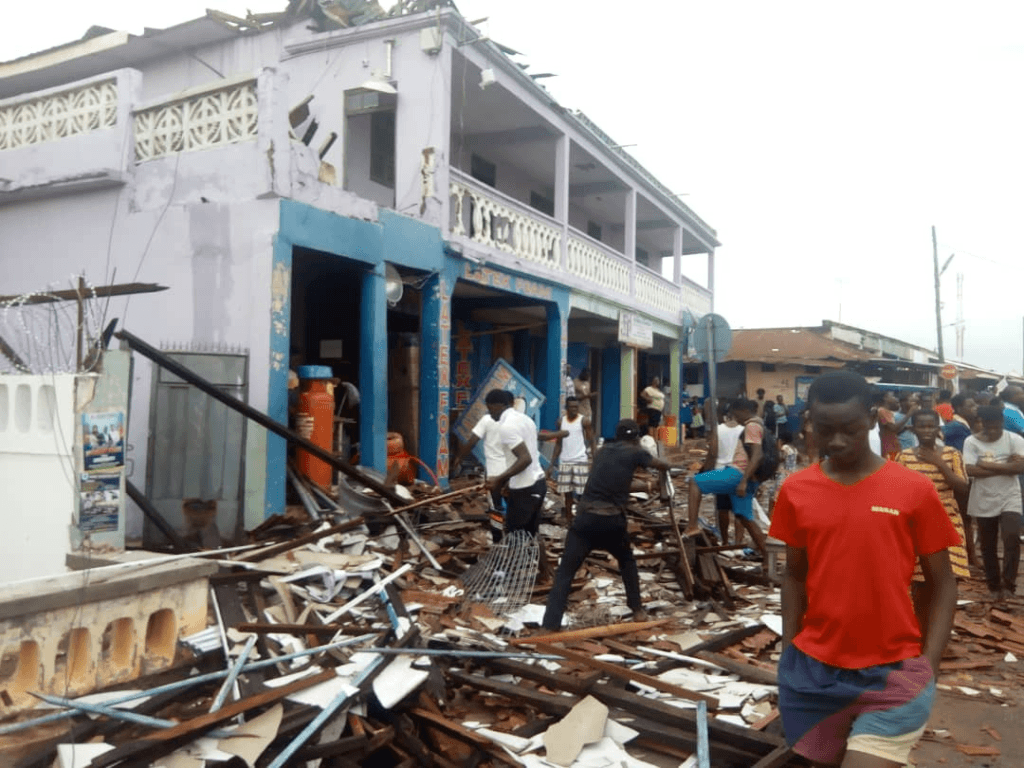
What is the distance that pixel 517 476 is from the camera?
7406 mm

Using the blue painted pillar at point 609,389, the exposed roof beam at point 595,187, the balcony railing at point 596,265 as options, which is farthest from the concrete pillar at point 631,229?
the blue painted pillar at point 609,389

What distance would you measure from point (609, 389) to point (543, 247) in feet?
27.8

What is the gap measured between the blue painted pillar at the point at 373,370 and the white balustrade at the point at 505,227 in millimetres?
1851

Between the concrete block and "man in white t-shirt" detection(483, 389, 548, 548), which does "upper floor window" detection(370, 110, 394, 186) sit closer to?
"man in white t-shirt" detection(483, 389, 548, 548)

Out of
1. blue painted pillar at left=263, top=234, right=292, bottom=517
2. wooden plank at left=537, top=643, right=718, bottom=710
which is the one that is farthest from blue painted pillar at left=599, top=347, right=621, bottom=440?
wooden plank at left=537, top=643, right=718, bottom=710

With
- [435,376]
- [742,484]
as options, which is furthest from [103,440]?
[742,484]

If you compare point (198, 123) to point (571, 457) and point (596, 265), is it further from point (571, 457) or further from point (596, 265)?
point (596, 265)

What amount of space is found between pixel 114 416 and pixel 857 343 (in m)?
→ 33.4

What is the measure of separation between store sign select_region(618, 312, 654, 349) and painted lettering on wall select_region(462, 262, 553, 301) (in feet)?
11.4

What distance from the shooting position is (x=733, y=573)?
25.9ft

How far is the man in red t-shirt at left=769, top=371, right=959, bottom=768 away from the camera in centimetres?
247

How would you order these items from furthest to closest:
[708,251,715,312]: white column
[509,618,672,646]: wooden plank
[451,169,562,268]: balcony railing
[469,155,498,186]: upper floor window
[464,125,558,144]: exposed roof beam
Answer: [708,251,715,312]: white column → [469,155,498,186]: upper floor window → [464,125,558,144]: exposed roof beam → [451,169,562,268]: balcony railing → [509,618,672,646]: wooden plank

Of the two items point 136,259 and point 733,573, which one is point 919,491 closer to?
point 733,573

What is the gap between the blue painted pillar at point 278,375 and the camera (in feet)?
27.6
